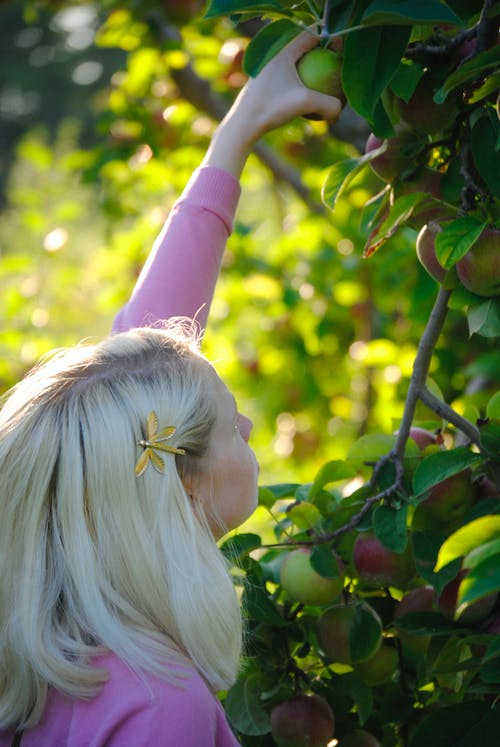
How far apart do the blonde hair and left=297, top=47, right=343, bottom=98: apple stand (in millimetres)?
336

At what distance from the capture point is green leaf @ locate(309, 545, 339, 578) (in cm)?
98

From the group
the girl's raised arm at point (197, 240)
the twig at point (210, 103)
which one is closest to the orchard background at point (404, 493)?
the girl's raised arm at point (197, 240)

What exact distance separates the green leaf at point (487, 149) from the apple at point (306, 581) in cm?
41

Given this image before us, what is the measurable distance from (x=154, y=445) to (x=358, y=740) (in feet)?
1.34

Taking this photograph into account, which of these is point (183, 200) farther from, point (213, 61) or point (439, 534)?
point (213, 61)

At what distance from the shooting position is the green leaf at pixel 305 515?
1.02m

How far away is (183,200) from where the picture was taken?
1.30 metres

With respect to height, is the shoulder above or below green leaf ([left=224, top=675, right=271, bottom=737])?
above

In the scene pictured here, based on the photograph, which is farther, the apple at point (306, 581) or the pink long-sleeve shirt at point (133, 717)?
the apple at point (306, 581)

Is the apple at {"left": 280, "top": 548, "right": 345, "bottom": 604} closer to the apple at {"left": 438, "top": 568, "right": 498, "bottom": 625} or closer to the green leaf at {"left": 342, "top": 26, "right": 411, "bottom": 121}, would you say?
the apple at {"left": 438, "top": 568, "right": 498, "bottom": 625}

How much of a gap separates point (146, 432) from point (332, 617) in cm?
28

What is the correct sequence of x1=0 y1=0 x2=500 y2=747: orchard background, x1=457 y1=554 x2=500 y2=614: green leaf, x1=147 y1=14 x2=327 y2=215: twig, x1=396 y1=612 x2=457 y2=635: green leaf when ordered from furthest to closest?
x1=147 y1=14 x2=327 y2=215: twig < x1=396 y1=612 x2=457 y2=635: green leaf < x1=0 y1=0 x2=500 y2=747: orchard background < x1=457 y1=554 x2=500 y2=614: green leaf

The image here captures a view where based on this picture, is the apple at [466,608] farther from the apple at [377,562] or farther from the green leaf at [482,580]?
the green leaf at [482,580]

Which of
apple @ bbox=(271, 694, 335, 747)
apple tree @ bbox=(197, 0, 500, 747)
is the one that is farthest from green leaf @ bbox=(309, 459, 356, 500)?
apple @ bbox=(271, 694, 335, 747)
